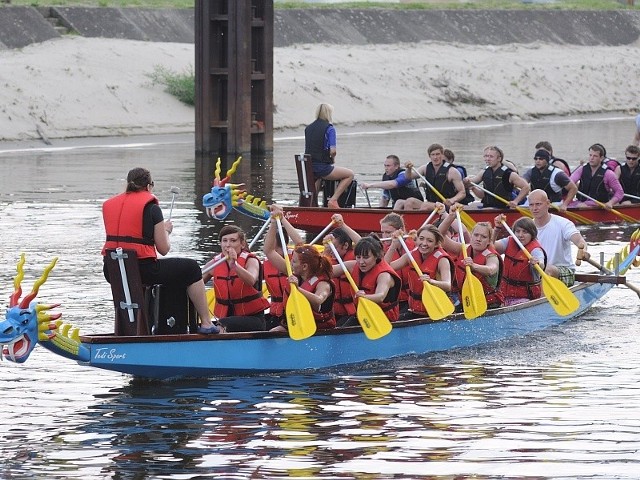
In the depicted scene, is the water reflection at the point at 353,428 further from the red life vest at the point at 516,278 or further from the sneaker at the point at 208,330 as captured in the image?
the red life vest at the point at 516,278

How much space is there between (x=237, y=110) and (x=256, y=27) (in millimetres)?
1795

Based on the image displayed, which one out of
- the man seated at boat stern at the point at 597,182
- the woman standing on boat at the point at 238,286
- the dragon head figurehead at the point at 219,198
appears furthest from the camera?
the man seated at boat stern at the point at 597,182

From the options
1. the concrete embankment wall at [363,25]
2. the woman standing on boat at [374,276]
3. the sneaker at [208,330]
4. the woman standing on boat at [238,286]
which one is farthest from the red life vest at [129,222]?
the concrete embankment wall at [363,25]

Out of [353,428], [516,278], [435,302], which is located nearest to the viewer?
[353,428]

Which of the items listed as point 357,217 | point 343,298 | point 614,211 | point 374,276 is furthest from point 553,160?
point 374,276

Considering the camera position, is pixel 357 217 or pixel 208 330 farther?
pixel 357 217

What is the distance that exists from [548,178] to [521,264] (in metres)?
6.45

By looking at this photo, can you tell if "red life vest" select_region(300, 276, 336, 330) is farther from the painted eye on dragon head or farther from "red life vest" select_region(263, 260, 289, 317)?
the painted eye on dragon head

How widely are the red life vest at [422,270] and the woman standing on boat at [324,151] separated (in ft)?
22.1

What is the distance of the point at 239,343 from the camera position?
479 inches

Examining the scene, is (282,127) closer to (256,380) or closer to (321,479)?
(256,380)

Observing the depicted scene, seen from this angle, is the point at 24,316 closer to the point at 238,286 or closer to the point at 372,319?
the point at 238,286

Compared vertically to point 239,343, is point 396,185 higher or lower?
higher

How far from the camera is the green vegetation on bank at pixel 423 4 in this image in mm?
43719
